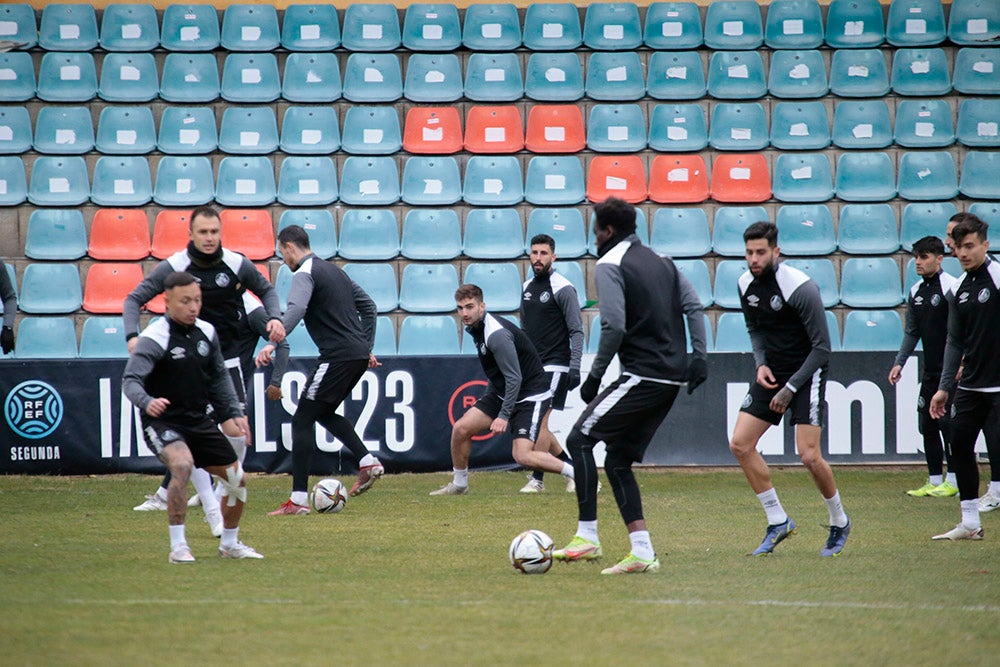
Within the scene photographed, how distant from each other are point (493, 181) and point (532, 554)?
9.20 meters

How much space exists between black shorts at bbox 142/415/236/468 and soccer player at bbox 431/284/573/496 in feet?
11.2

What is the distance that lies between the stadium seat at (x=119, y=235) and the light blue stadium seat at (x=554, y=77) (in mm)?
5238

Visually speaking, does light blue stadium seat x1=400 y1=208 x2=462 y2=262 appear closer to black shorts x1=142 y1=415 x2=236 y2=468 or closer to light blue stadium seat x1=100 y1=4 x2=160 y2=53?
light blue stadium seat x1=100 y1=4 x2=160 y2=53

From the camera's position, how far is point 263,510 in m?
10.4

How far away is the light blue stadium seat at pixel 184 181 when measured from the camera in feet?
50.0

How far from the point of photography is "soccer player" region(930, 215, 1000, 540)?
8.38 m

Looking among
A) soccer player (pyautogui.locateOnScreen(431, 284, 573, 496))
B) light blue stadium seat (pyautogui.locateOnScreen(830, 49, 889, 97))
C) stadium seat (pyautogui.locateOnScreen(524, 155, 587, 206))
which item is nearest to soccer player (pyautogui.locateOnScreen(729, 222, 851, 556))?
soccer player (pyautogui.locateOnScreen(431, 284, 573, 496))

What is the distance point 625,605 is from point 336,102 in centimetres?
1146

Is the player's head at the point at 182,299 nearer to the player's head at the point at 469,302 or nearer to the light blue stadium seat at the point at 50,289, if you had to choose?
the player's head at the point at 469,302

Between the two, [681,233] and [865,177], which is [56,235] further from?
[865,177]

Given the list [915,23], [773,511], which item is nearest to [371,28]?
[915,23]

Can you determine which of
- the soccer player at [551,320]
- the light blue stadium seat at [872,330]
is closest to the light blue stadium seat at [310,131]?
the soccer player at [551,320]

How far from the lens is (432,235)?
1512 centimetres

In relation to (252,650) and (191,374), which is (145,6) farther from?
(252,650)
